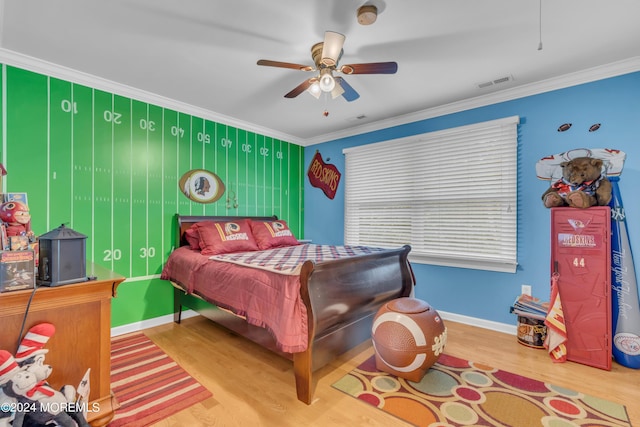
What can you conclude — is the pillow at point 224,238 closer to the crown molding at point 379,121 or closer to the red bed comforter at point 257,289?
the red bed comforter at point 257,289

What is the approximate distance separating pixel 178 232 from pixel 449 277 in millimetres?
3212

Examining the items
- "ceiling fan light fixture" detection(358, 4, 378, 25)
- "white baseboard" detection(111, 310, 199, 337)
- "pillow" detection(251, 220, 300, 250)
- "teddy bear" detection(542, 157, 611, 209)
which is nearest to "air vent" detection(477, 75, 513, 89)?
"teddy bear" detection(542, 157, 611, 209)

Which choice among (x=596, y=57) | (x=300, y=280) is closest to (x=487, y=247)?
(x=596, y=57)

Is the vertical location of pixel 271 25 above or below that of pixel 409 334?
above

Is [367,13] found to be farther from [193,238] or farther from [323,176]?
[323,176]

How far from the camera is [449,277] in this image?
136 inches

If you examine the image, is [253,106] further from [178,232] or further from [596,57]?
[596,57]

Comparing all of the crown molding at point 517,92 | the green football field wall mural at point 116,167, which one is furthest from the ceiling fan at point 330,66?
the green football field wall mural at point 116,167

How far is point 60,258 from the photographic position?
1390mm

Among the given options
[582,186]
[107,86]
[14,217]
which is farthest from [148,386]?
[582,186]

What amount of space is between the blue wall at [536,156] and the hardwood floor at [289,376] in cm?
43

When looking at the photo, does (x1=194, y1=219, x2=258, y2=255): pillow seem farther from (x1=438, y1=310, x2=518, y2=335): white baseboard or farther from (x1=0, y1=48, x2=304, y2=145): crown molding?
(x1=438, y1=310, x2=518, y2=335): white baseboard

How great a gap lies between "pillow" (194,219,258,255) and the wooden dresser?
60.3 inches

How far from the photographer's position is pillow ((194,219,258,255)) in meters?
3.14
